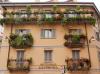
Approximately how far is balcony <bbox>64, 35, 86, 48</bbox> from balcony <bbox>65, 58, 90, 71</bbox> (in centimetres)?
173

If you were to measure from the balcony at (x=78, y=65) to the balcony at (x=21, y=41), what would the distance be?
4681 millimetres

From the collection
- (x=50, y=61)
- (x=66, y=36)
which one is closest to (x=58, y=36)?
(x=66, y=36)

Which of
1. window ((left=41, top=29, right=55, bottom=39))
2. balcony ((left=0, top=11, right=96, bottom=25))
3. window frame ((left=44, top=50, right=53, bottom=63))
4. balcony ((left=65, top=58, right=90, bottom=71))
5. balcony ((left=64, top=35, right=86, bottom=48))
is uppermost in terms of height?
balcony ((left=0, top=11, right=96, bottom=25))

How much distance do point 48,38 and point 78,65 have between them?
454 cm

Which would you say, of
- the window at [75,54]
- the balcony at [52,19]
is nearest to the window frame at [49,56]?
the window at [75,54]

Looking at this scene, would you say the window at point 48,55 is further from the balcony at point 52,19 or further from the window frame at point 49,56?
the balcony at point 52,19

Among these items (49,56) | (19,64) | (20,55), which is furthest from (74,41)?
(19,64)

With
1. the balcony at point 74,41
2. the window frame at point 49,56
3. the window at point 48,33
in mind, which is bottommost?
the window frame at point 49,56

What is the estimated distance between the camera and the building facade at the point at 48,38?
27625 millimetres

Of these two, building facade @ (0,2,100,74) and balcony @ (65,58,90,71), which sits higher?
building facade @ (0,2,100,74)

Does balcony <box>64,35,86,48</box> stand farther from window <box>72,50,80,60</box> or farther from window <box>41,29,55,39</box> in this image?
window <box>41,29,55,39</box>

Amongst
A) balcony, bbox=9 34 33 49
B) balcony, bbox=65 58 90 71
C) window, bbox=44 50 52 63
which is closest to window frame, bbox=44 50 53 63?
window, bbox=44 50 52 63

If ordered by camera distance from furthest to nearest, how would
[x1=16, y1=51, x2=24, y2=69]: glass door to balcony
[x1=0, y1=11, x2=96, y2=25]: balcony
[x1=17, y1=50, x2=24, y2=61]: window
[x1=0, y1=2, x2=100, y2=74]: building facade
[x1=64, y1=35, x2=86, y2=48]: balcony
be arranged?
[x1=0, y1=11, x2=96, y2=25]: balcony, [x1=64, y1=35, x2=86, y2=48]: balcony, [x1=17, y1=50, x2=24, y2=61]: window, [x1=0, y1=2, x2=100, y2=74]: building facade, [x1=16, y1=51, x2=24, y2=69]: glass door to balcony

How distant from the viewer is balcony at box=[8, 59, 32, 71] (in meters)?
27.0
